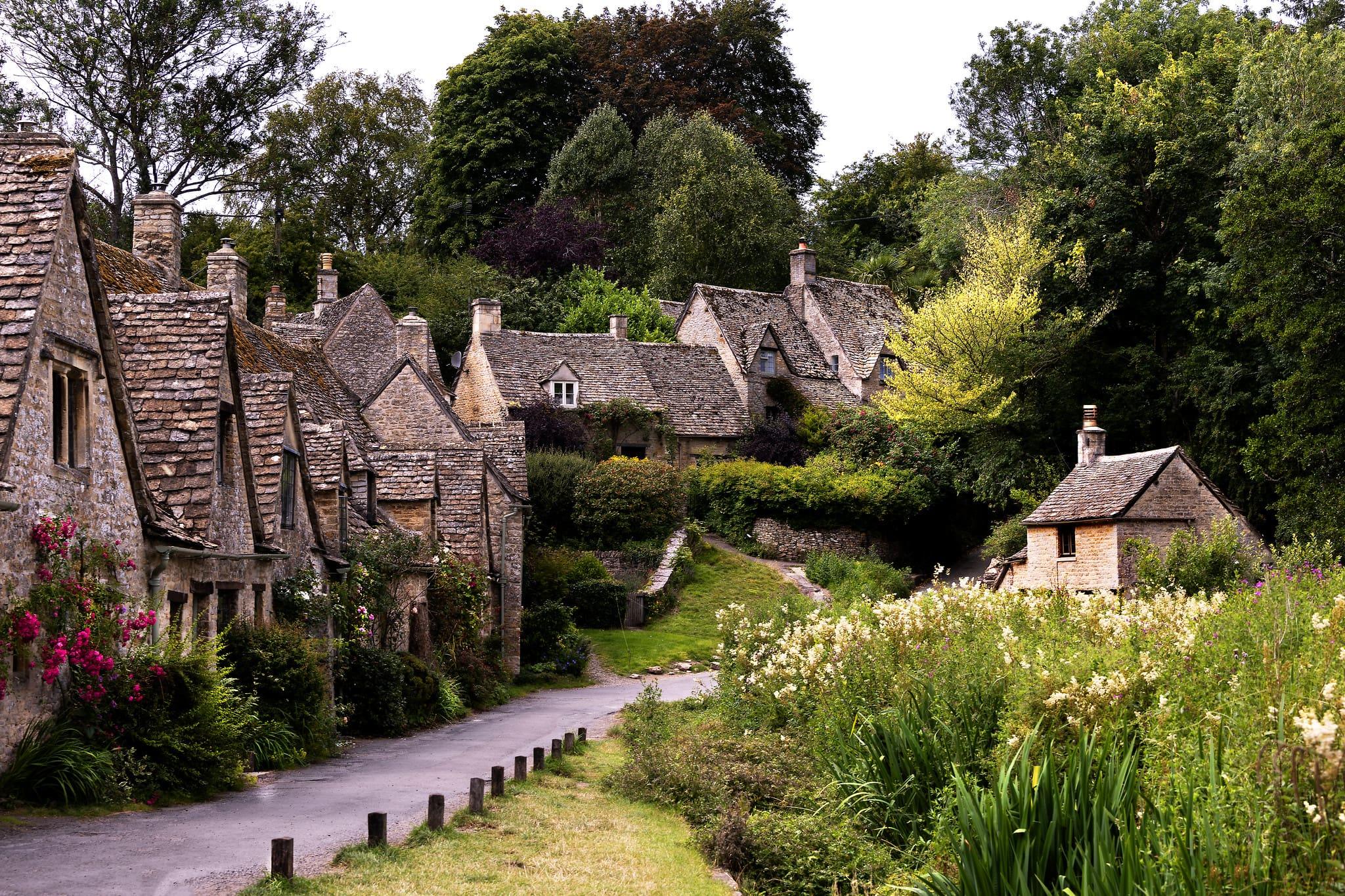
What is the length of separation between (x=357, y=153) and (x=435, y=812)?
70.1 meters

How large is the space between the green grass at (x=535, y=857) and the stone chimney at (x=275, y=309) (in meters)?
40.6

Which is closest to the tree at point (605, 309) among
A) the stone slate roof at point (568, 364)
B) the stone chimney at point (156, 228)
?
the stone slate roof at point (568, 364)

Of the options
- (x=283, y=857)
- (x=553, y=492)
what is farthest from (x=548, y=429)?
(x=283, y=857)

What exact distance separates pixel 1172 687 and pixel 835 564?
4228 centimetres

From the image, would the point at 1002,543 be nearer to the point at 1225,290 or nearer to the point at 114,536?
the point at 1225,290

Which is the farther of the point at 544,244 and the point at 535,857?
the point at 544,244

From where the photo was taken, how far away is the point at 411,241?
7788cm

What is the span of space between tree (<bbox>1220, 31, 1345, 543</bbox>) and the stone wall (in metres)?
17.8

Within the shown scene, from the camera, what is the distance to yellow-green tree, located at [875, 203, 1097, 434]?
2057 inches

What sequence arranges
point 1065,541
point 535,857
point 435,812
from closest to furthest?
point 535,857 → point 435,812 → point 1065,541

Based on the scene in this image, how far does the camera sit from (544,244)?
71.6 meters

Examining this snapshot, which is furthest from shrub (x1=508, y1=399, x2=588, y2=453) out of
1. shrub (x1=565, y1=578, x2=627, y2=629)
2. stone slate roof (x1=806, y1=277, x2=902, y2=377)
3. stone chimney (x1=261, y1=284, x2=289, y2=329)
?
stone slate roof (x1=806, y1=277, x2=902, y2=377)

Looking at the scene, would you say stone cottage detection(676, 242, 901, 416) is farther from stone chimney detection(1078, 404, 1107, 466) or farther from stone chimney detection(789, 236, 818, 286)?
stone chimney detection(1078, 404, 1107, 466)

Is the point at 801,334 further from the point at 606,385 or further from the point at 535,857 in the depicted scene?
the point at 535,857
